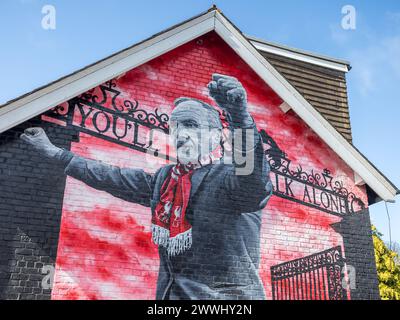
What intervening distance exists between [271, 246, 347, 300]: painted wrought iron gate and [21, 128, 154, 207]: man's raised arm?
256 centimetres

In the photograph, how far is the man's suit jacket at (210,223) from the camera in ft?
23.5

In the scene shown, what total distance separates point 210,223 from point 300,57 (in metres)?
5.68

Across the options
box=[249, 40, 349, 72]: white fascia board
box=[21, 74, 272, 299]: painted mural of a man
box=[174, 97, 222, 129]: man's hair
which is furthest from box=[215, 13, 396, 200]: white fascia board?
box=[249, 40, 349, 72]: white fascia board

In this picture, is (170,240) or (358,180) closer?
(170,240)

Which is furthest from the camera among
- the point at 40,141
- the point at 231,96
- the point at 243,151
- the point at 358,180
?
the point at 358,180

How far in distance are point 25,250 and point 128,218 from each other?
60.1 inches

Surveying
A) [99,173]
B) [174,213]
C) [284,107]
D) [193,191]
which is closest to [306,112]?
[284,107]

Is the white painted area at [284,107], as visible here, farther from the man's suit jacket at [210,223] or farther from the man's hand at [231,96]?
the man's suit jacket at [210,223]

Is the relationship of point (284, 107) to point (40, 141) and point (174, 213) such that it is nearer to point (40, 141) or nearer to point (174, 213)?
point (174, 213)

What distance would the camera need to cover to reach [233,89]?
884cm

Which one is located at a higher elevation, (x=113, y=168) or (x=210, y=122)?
(x=210, y=122)

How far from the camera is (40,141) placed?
23.2 ft
